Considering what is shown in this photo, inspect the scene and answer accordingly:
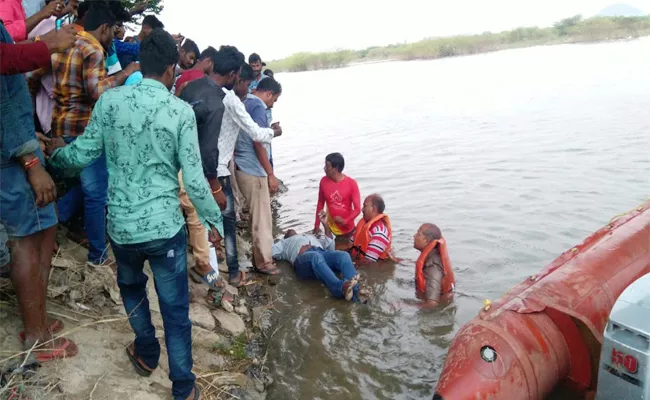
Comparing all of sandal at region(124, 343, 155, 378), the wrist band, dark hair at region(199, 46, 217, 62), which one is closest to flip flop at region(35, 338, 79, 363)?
sandal at region(124, 343, 155, 378)

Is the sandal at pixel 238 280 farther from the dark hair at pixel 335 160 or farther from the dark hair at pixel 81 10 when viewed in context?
the dark hair at pixel 81 10

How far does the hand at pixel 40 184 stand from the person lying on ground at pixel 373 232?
11.8ft

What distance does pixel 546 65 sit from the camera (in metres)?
26.5

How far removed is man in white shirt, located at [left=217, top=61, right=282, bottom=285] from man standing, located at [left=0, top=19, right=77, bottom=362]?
2.00m

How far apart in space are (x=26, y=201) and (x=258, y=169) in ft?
8.60

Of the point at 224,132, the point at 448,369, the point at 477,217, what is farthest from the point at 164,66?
the point at 477,217

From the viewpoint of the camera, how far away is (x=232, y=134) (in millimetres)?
4914

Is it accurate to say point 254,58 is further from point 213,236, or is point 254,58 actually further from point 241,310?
point 241,310

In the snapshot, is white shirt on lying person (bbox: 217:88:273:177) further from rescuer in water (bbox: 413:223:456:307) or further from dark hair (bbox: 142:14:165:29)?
rescuer in water (bbox: 413:223:456:307)

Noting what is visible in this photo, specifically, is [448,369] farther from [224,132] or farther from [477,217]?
[477,217]

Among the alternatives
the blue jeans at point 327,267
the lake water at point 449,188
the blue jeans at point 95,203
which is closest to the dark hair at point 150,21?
the blue jeans at point 95,203

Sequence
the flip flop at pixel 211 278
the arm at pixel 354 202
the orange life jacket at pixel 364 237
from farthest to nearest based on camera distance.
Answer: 1. the arm at pixel 354 202
2. the orange life jacket at pixel 364 237
3. the flip flop at pixel 211 278

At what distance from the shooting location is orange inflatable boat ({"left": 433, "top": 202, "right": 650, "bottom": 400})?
126 inches

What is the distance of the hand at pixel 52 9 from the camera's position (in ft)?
12.1
